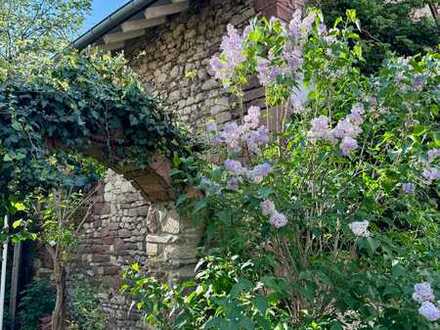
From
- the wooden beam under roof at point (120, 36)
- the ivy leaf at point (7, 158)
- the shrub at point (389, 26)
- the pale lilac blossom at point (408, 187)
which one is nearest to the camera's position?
the pale lilac blossom at point (408, 187)

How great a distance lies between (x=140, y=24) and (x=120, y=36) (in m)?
0.40

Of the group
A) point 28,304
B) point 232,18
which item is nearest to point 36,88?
point 232,18

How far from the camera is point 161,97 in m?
4.73

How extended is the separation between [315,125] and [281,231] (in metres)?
0.55

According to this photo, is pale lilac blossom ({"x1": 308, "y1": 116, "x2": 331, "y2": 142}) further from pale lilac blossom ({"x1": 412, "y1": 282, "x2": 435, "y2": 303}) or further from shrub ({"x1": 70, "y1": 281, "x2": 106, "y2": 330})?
shrub ({"x1": 70, "y1": 281, "x2": 106, "y2": 330})

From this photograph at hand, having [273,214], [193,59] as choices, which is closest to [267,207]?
[273,214]

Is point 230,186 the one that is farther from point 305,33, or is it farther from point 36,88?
point 36,88

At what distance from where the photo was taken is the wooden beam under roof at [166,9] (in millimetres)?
4418

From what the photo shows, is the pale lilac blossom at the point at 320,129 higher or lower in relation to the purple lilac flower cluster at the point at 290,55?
lower

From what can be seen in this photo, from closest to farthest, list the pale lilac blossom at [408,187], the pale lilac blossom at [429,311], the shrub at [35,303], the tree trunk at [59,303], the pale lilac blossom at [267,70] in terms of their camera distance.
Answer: the pale lilac blossom at [429,311]
the pale lilac blossom at [408,187]
the pale lilac blossom at [267,70]
the tree trunk at [59,303]
the shrub at [35,303]

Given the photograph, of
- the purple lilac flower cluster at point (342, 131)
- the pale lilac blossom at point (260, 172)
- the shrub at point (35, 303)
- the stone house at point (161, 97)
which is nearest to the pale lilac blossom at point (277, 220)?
the pale lilac blossom at point (260, 172)

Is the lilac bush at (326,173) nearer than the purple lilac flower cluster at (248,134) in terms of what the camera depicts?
Yes

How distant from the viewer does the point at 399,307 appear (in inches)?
77.7

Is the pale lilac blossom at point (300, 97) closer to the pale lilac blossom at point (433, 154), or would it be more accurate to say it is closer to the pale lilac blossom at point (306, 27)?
the pale lilac blossom at point (306, 27)
